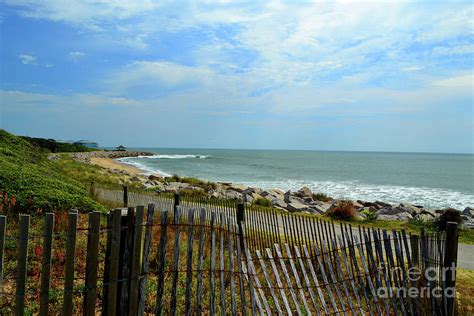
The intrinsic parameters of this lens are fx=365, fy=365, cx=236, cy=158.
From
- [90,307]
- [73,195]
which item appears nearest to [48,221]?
[90,307]

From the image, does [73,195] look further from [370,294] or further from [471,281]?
[471,281]

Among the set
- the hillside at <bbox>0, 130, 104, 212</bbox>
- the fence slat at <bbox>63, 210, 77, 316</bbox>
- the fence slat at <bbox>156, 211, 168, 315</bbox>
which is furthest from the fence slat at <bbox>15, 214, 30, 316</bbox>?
the hillside at <bbox>0, 130, 104, 212</bbox>

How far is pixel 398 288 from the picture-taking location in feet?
16.6

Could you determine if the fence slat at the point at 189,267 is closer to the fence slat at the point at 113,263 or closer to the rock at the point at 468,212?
the fence slat at the point at 113,263

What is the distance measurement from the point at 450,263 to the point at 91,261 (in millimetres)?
4969

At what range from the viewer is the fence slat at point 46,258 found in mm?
3047

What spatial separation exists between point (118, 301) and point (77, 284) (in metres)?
2.07

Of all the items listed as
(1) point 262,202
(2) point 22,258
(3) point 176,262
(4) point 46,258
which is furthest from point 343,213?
(2) point 22,258

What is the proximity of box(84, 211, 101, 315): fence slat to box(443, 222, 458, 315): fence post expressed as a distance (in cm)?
481

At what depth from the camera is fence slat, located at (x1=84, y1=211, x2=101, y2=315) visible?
3.25m

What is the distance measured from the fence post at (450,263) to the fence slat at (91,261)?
4.81m

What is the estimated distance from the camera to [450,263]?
539cm

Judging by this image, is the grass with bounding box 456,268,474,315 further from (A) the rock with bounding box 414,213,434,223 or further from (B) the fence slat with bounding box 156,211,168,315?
(A) the rock with bounding box 414,213,434,223

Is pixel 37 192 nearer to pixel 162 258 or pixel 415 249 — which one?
pixel 162 258
